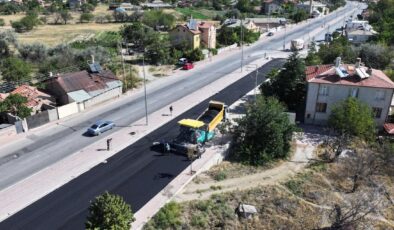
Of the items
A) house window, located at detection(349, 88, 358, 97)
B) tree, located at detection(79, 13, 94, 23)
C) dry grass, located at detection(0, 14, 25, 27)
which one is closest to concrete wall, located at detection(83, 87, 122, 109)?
house window, located at detection(349, 88, 358, 97)

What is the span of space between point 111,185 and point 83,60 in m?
38.2

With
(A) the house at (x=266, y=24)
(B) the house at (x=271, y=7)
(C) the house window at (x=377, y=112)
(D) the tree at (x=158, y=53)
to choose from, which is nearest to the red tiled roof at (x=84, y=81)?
(D) the tree at (x=158, y=53)

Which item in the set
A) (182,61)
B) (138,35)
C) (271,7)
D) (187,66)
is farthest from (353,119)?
(271,7)

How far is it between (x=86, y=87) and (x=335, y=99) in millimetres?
29791

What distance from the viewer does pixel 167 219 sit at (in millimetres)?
27047

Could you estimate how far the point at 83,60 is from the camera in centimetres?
6425

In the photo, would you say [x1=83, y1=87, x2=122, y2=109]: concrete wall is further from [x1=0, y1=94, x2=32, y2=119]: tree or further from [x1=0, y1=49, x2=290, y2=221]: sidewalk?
[x1=0, y1=49, x2=290, y2=221]: sidewalk

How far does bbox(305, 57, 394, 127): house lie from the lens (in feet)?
135

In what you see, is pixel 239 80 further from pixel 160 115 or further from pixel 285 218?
pixel 285 218

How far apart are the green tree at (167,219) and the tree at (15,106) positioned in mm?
22406

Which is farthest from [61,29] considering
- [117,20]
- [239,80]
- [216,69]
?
[239,80]

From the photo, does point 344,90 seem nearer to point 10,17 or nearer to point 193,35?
point 193,35

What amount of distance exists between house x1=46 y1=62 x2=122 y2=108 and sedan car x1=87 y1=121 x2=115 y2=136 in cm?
728

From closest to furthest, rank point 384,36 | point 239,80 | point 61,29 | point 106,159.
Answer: point 106,159, point 239,80, point 384,36, point 61,29
